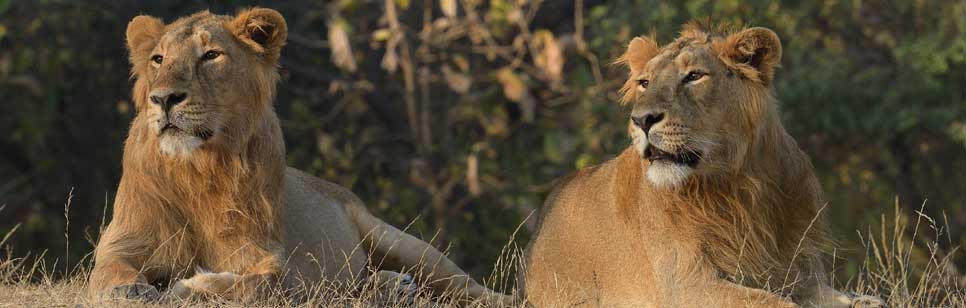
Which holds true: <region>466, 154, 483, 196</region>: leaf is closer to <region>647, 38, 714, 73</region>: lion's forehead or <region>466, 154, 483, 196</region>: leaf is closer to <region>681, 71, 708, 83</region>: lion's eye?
<region>647, 38, 714, 73</region>: lion's forehead

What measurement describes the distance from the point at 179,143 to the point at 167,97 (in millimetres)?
171

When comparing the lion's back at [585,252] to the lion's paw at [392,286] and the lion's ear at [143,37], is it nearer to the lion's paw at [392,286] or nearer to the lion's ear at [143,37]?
the lion's paw at [392,286]

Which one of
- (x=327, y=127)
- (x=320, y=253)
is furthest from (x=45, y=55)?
(x=320, y=253)

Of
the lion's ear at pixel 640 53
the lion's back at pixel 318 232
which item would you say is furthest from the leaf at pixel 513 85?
the lion's ear at pixel 640 53

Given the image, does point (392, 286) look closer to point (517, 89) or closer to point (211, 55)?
point (211, 55)

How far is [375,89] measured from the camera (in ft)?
42.3

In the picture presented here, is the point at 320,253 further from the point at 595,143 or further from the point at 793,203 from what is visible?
the point at 595,143

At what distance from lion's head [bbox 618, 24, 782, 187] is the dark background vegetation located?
5694 millimetres

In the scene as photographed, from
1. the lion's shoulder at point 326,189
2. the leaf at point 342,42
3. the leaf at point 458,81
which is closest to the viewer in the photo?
the lion's shoulder at point 326,189

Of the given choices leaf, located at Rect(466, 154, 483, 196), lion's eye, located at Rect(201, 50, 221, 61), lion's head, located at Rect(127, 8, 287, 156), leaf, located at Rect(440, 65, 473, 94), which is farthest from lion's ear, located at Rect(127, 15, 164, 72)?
leaf, located at Rect(466, 154, 483, 196)

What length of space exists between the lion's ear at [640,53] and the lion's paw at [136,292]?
6.20 ft

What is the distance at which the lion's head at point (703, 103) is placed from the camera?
541 centimetres

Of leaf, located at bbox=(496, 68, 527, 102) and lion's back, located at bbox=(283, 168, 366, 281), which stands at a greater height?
lion's back, located at bbox=(283, 168, 366, 281)

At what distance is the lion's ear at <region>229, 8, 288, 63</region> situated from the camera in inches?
239
